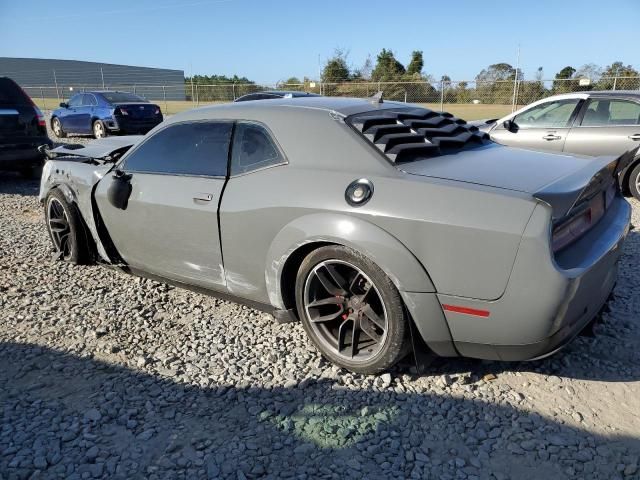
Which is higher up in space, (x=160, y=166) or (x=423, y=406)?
(x=160, y=166)

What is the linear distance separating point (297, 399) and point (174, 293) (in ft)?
6.12

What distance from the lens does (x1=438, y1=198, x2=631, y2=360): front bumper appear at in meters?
2.21

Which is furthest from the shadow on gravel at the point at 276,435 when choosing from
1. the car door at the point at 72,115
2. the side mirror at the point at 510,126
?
the car door at the point at 72,115

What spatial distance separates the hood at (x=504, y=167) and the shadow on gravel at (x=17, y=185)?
→ 7.61 meters

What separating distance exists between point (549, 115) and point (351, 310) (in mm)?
6242

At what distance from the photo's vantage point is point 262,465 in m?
2.23

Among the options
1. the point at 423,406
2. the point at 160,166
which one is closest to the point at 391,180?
the point at 423,406

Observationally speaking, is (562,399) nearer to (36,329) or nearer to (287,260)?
(287,260)

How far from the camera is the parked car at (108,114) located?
47.7 ft

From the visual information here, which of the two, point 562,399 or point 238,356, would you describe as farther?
point 238,356

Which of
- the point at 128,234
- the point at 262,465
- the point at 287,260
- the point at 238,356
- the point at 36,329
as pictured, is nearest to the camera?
the point at 262,465

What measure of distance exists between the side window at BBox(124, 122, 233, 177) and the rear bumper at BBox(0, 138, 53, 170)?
5.55 meters

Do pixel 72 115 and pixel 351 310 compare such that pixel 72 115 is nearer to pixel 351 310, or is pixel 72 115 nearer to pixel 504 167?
pixel 351 310

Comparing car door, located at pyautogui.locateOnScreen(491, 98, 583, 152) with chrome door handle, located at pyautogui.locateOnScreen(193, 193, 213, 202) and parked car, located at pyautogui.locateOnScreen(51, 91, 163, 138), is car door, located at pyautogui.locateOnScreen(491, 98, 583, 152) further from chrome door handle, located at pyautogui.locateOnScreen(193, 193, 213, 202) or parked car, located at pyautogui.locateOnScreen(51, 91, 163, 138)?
parked car, located at pyautogui.locateOnScreen(51, 91, 163, 138)
